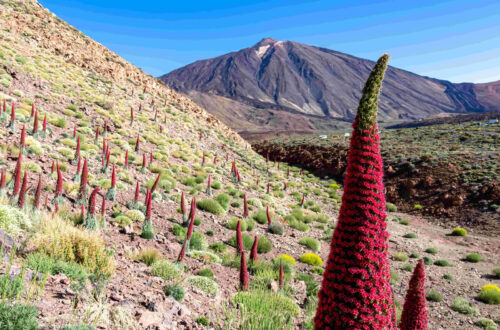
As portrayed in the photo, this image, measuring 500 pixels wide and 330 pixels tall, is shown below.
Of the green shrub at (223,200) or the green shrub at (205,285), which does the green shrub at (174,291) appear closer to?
the green shrub at (205,285)

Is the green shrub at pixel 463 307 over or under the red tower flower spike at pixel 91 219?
under

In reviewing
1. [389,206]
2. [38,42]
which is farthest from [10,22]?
[389,206]

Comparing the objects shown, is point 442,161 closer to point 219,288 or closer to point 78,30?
point 219,288

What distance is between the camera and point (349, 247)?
2.35 m

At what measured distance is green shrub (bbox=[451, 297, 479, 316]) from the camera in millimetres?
7922

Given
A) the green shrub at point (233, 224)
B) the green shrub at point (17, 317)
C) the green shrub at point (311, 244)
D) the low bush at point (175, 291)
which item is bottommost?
the green shrub at point (311, 244)

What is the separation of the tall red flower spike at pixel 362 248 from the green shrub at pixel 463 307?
786 centimetres

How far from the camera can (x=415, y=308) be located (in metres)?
3.02

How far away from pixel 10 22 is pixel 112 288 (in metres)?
27.2

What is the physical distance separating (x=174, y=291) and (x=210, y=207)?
6.67 m

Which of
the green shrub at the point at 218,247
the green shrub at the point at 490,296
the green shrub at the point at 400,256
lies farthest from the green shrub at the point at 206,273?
the green shrub at the point at 400,256

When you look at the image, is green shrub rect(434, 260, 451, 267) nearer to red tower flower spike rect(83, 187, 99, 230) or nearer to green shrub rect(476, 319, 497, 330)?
green shrub rect(476, 319, 497, 330)

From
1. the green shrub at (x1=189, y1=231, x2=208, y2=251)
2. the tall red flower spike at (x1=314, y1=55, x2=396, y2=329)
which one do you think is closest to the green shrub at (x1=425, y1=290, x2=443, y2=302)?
the green shrub at (x1=189, y1=231, x2=208, y2=251)

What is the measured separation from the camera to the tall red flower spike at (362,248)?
224 centimetres
